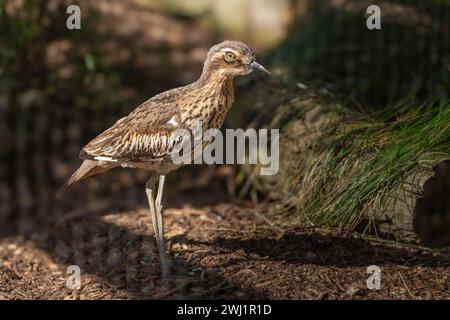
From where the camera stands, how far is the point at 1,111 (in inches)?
337

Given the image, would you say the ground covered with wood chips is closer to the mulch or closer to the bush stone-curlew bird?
the mulch

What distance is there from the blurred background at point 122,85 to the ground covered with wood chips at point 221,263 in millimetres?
852

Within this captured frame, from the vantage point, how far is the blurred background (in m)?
7.49

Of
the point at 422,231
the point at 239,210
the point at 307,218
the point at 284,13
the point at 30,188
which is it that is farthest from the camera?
the point at 284,13

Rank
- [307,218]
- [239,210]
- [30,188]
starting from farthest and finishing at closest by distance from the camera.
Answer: [30,188], [239,210], [307,218]

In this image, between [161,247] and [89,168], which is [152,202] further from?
[89,168]

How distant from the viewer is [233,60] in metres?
5.22

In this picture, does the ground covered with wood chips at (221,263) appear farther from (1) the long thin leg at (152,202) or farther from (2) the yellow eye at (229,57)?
(2) the yellow eye at (229,57)

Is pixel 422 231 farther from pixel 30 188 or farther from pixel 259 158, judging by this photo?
pixel 30 188

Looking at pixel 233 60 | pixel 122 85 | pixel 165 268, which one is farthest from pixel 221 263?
pixel 122 85

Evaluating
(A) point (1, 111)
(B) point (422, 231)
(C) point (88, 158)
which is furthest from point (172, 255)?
(A) point (1, 111)

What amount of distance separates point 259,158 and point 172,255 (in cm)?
170

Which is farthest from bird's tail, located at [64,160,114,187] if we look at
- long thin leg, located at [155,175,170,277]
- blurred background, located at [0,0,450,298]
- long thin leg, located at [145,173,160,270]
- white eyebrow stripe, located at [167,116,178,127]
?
blurred background, located at [0,0,450,298]

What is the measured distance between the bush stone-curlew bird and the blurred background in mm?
1556
